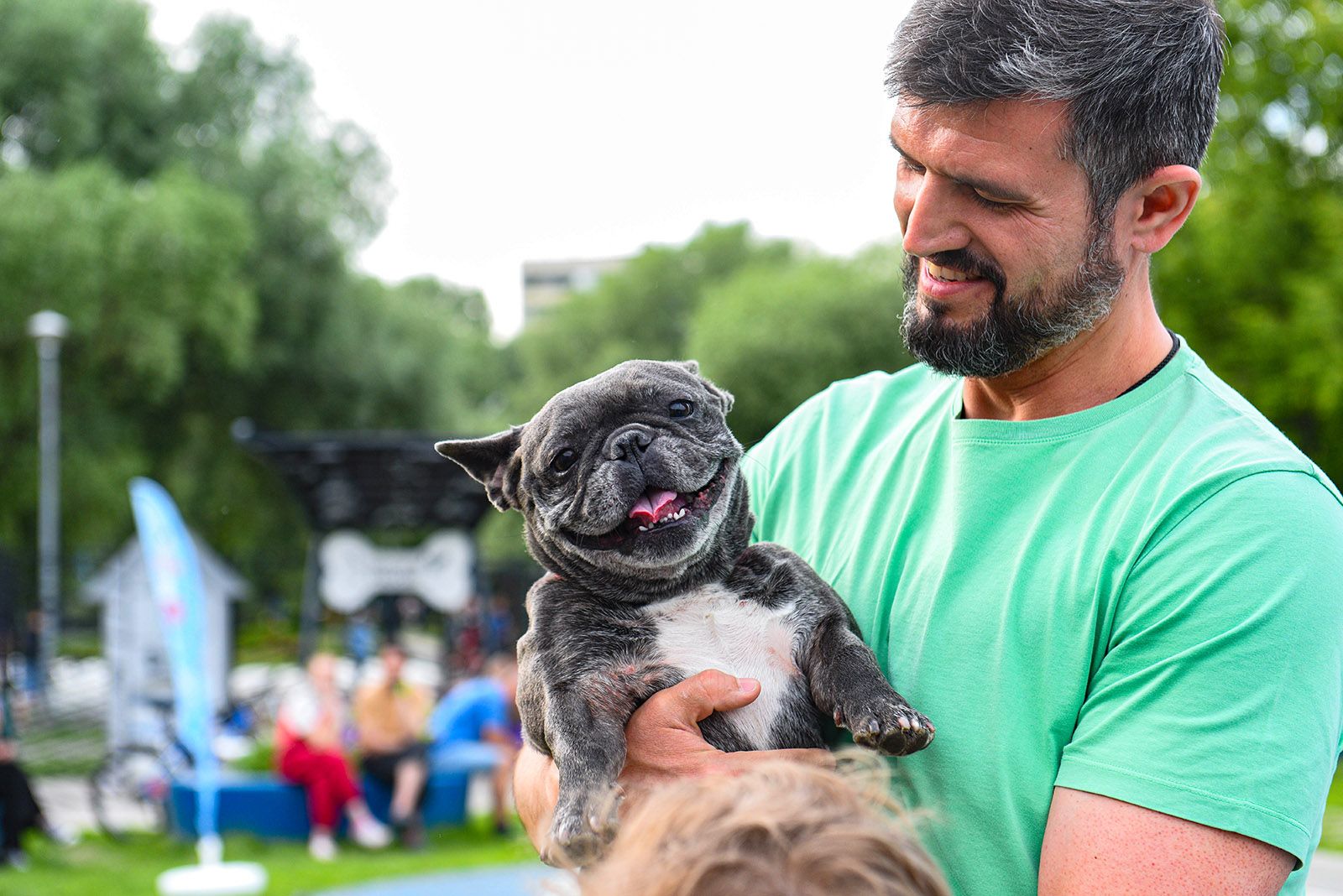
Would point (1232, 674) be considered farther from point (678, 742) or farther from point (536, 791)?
point (536, 791)

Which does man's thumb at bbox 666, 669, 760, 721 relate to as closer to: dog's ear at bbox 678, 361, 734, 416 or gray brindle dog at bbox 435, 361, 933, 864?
gray brindle dog at bbox 435, 361, 933, 864

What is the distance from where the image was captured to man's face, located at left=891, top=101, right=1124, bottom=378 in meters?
1.96

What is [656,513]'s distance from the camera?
2.28 m

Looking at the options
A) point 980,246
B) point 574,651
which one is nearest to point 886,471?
point 980,246

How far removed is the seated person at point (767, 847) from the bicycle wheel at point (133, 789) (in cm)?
1119

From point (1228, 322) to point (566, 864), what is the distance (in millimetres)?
16768

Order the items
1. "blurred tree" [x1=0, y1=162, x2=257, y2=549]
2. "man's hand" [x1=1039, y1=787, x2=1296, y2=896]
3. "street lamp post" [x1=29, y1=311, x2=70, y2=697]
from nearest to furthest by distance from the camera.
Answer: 1. "man's hand" [x1=1039, y1=787, x2=1296, y2=896]
2. "blurred tree" [x1=0, y1=162, x2=257, y2=549]
3. "street lamp post" [x1=29, y1=311, x2=70, y2=697]

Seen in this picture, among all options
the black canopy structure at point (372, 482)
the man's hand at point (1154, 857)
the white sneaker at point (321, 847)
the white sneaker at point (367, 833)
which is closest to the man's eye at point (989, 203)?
the man's hand at point (1154, 857)

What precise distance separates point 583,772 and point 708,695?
0.84 feet

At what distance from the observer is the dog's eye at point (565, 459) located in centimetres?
238

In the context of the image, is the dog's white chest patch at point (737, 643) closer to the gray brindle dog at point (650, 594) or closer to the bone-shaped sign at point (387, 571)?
the gray brindle dog at point (650, 594)

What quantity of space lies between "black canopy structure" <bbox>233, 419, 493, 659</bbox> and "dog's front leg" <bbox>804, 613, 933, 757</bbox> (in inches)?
523

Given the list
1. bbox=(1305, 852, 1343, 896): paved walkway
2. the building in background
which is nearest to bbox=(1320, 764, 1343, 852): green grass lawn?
bbox=(1305, 852, 1343, 896): paved walkway

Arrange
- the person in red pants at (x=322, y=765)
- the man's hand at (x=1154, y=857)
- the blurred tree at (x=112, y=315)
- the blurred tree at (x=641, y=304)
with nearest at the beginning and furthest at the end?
the man's hand at (x=1154, y=857), the person in red pants at (x=322, y=765), the blurred tree at (x=112, y=315), the blurred tree at (x=641, y=304)
